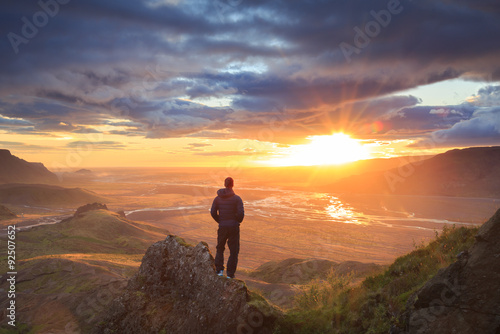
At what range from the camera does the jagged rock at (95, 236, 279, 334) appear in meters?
7.30

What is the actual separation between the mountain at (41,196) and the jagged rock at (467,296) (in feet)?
378

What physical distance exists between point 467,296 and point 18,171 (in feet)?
706

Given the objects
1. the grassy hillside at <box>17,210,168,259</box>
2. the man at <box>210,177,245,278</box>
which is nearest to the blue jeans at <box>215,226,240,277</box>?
the man at <box>210,177,245,278</box>

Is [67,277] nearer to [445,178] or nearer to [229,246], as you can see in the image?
[229,246]

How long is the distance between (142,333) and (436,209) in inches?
3737

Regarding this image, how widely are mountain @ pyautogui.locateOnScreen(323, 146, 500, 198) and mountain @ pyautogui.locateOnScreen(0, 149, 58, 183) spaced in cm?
16626

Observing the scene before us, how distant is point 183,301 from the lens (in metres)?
8.60

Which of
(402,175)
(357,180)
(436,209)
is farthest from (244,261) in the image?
(402,175)

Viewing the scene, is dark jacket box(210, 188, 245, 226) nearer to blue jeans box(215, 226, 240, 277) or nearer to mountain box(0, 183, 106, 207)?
blue jeans box(215, 226, 240, 277)

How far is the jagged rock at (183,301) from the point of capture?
7305 millimetres

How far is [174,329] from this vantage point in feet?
26.3

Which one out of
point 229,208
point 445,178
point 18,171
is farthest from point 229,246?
point 18,171

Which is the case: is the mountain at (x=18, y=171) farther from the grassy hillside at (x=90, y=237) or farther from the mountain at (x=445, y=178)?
the mountain at (x=445, y=178)

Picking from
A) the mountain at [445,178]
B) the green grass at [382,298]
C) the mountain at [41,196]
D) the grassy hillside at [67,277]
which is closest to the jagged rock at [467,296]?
the green grass at [382,298]
